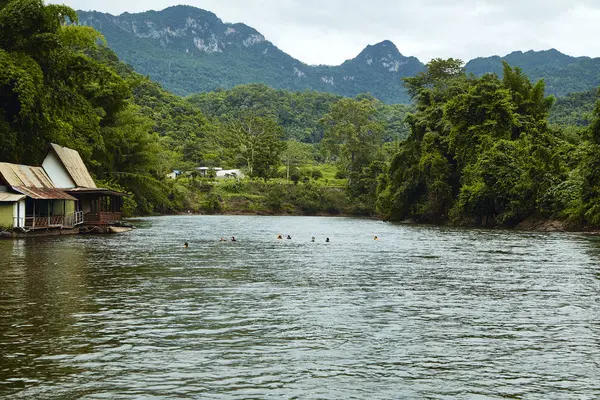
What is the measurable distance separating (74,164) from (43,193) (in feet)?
38.9

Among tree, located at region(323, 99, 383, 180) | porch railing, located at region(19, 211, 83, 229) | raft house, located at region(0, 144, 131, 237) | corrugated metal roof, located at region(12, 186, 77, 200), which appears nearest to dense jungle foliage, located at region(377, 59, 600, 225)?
raft house, located at region(0, 144, 131, 237)

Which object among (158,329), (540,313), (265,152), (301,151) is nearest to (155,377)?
(158,329)

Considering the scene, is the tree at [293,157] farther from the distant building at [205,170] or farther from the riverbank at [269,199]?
→ the distant building at [205,170]

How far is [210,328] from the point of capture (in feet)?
51.3

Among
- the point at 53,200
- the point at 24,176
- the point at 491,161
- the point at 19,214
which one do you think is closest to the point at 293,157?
the point at 491,161

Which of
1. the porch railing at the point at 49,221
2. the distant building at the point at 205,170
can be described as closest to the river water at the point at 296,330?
the porch railing at the point at 49,221

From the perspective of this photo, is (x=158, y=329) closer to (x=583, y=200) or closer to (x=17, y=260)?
(x=17, y=260)

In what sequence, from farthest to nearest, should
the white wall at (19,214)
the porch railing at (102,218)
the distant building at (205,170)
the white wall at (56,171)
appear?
the distant building at (205,170) < the porch railing at (102,218) < the white wall at (56,171) < the white wall at (19,214)

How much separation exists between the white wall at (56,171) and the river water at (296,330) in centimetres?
2703

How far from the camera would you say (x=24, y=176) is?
50.5m

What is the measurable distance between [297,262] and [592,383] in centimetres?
2215

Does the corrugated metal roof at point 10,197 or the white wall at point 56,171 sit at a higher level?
the white wall at point 56,171

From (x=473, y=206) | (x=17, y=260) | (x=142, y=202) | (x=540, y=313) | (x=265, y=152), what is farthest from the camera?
(x=265, y=152)

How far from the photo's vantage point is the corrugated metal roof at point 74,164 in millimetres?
57219
